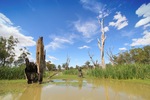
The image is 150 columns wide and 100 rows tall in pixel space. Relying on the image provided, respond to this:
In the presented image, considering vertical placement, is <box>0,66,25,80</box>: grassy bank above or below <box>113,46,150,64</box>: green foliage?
below

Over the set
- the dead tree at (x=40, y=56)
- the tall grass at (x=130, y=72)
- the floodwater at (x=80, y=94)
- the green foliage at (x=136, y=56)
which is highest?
the green foliage at (x=136, y=56)

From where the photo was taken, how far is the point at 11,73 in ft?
52.7

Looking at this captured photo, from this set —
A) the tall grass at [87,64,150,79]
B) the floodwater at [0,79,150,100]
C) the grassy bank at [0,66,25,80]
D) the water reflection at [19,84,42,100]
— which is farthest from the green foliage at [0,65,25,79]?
the water reflection at [19,84,42,100]

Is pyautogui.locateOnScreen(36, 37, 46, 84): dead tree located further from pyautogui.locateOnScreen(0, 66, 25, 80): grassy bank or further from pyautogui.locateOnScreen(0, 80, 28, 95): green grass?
pyautogui.locateOnScreen(0, 66, 25, 80): grassy bank

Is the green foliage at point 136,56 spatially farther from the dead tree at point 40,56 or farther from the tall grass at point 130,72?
the dead tree at point 40,56

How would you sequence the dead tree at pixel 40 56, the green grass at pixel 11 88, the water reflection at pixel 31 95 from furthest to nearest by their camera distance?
the dead tree at pixel 40 56, the green grass at pixel 11 88, the water reflection at pixel 31 95

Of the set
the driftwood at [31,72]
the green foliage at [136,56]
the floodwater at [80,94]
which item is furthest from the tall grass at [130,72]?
the green foliage at [136,56]

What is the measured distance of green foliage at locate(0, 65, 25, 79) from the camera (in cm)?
1586

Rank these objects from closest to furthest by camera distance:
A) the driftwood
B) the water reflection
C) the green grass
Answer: the water reflection
the green grass
the driftwood

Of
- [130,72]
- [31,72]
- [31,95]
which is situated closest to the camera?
[31,95]

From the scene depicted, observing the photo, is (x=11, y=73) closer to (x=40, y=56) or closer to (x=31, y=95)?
(x=40, y=56)

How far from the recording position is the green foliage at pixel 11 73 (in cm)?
1586

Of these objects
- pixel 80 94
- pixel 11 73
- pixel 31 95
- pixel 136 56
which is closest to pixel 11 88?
pixel 31 95

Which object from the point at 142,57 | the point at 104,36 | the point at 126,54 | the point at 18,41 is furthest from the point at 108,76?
the point at 126,54
